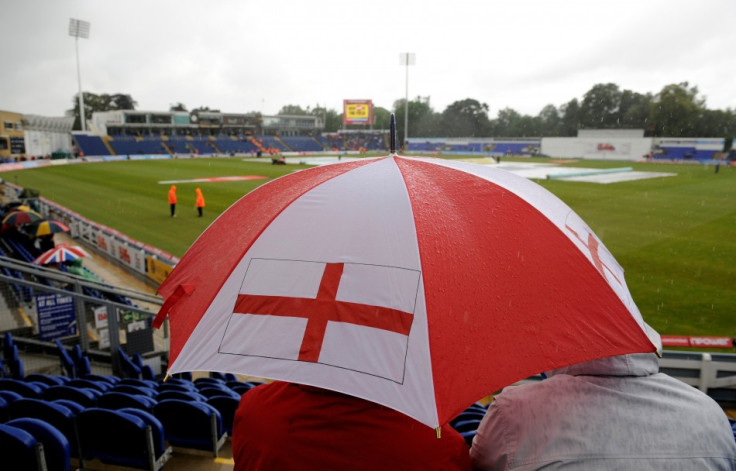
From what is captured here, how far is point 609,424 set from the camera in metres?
1.26

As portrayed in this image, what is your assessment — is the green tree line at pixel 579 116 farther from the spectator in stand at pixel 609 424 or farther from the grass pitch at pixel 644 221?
the spectator in stand at pixel 609 424

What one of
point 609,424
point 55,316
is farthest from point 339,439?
point 55,316

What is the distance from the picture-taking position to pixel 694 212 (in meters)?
20.0

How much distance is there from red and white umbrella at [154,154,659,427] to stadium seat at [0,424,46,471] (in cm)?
154

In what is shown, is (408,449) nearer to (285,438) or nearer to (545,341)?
(285,438)

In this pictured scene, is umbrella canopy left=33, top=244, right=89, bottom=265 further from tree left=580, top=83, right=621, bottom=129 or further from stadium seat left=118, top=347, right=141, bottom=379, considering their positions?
tree left=580, top=83, right=621, bottom=129

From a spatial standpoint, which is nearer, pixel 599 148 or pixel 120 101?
pixel 599 148

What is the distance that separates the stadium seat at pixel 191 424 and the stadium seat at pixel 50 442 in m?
0.98

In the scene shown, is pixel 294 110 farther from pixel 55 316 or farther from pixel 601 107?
pixel 55 316

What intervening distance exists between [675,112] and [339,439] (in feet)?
241

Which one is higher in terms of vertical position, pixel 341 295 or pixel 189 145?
pixel 189 145

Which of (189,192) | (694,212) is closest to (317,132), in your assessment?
(189,192)

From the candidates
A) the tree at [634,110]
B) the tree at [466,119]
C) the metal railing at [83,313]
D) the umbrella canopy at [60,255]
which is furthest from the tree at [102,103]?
the metal railing at [83,313]

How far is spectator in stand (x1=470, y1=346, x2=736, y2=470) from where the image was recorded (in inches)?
48.1
